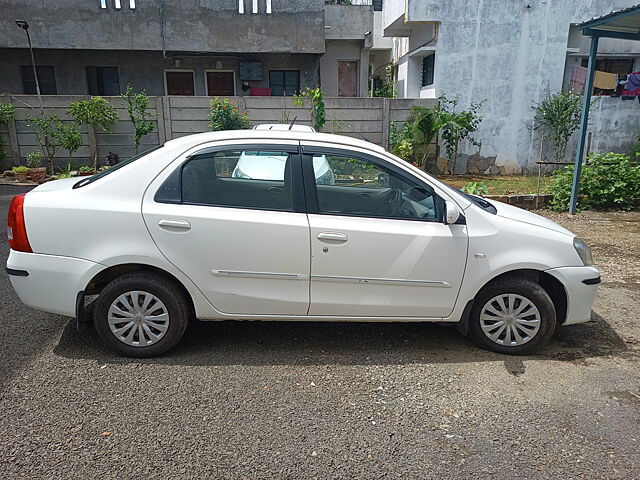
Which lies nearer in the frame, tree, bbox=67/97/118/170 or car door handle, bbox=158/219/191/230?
car door handle, bbox=158/219/191/230

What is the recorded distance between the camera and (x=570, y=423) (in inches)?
123

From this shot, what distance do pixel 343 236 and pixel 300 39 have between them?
1378 cm

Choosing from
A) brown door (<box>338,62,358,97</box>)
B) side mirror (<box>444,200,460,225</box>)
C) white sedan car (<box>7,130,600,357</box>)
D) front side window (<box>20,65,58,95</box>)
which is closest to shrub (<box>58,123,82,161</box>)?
front side window (<box>20,65,58,95</box>)

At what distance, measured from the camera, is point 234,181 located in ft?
12.6

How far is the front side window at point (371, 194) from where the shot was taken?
3764mm

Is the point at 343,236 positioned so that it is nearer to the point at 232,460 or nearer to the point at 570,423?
the point at 232,460

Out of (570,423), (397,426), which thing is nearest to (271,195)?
(397,426)

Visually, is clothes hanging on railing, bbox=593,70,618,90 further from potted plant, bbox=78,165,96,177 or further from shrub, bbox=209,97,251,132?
potted plant, bbox=78,165,96,177

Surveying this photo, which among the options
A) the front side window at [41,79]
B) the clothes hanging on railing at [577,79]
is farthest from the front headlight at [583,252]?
the front side window at [41,79]

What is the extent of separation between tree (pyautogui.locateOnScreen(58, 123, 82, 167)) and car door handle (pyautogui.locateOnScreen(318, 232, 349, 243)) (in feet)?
37.5

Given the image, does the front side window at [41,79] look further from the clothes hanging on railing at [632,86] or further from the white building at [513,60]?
the clothes hanging on railing at [632,86]

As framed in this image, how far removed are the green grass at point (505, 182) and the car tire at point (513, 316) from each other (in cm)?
714

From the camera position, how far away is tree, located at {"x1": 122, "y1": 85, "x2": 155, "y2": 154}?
12836 millimetres

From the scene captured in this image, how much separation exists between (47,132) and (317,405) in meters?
12.5
